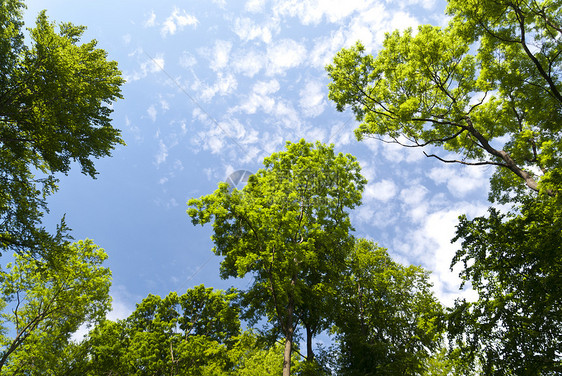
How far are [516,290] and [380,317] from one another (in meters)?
10.4

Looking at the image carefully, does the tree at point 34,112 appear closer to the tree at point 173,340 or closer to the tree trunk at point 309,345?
the tree at point 173,340

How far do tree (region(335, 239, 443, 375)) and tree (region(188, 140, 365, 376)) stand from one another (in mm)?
2043

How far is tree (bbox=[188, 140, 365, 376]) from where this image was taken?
11.0 metres

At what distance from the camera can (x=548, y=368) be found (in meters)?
5.62

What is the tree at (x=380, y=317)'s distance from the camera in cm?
1305

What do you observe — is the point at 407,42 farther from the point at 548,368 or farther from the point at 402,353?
the point at 402,353

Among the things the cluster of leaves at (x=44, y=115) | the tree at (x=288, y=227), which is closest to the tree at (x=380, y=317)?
the tree at (x=288, y=227)

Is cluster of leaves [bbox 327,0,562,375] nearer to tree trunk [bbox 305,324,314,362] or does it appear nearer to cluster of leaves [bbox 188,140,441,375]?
cluster of leaves [bbox 188,140,441,375]

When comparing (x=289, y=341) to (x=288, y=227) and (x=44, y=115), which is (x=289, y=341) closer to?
(x=288, y=227)

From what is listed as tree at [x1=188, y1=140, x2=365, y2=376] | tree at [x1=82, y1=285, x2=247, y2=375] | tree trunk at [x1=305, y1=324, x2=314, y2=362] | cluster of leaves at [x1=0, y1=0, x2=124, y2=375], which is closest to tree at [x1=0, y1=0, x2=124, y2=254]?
cluster of leaves at [x1=0, y1=0, x2=124, y2=375]

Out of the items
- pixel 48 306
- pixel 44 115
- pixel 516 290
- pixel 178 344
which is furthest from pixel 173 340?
pixel 516 290

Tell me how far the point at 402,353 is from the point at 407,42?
539 inches

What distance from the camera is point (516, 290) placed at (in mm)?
6309

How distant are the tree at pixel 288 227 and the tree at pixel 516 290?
584 centimetres
